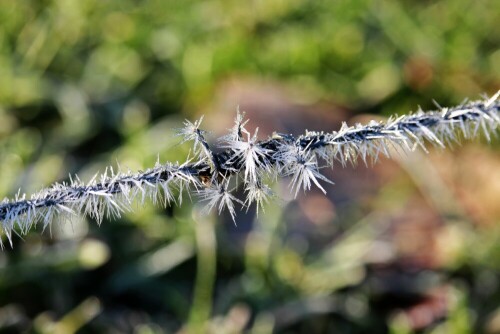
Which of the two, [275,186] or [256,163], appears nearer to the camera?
[256,163]

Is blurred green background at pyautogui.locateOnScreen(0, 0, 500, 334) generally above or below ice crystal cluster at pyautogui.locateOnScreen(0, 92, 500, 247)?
above

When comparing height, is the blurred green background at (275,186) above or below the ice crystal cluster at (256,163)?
above

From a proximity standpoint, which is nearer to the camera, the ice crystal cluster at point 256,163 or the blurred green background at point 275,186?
the ice crystal cluster at point 256,163

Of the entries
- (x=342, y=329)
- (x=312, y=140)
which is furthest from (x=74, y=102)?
(x=312, y=140)

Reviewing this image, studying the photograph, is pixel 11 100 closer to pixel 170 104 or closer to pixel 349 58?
pixel 170 104

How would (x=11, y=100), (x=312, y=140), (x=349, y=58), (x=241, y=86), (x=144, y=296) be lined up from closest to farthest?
(x=312, y=140) → (x=144, y=296) → (x=11, y=100) → (x=241, y=86) → (x=349, y=58)

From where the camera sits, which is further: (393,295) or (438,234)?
(438,234)

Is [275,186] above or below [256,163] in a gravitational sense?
above

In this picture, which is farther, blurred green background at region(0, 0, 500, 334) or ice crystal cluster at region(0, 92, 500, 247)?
blurred green background at region(0, 0, 500, 334)
